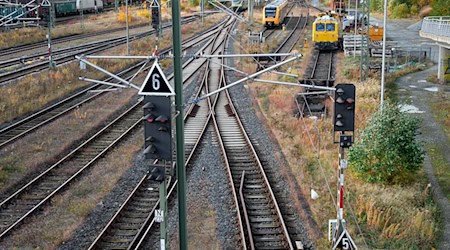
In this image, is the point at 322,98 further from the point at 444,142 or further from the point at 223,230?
the point at 223,230

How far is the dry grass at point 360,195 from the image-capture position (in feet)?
43.9

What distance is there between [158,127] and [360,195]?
303 inches

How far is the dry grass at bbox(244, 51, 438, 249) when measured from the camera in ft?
43.9

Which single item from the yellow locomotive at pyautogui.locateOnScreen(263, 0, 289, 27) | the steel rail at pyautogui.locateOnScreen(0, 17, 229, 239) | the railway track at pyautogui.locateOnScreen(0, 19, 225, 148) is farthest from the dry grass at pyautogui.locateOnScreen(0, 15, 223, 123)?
the yellow locomotive at pyautogui.locateOnScreen(263, 0, 289, 27)

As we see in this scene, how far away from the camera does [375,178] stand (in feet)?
54.3

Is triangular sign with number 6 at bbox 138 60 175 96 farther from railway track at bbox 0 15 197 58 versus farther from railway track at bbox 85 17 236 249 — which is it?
railway track at bbox 0 15 197 58

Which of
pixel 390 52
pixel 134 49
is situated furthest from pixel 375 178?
pixel 134 49

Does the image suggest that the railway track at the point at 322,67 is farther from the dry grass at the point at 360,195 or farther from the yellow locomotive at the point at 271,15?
the yellow locomotive at the point at 271,15

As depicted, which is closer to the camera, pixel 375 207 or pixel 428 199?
pixel 375 207

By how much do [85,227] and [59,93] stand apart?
17340mm

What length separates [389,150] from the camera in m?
16.2

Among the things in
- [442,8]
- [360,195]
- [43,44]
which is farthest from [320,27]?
[360,195]

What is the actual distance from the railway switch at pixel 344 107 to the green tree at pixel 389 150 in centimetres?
430

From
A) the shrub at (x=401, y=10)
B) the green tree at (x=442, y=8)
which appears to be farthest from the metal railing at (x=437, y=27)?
the shrub at (x=401, y=10)
